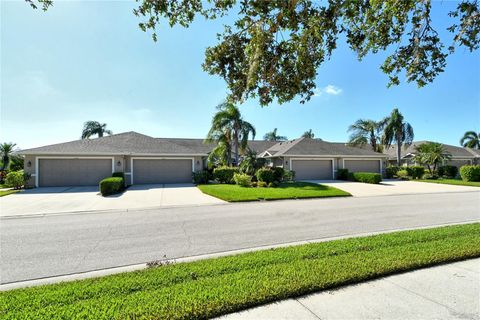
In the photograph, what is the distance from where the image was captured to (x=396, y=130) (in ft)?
96.3

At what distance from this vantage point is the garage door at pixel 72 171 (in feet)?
61.2

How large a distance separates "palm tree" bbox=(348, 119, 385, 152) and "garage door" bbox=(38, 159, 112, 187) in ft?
92.4

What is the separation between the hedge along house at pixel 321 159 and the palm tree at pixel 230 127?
192 inches

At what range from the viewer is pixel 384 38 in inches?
229

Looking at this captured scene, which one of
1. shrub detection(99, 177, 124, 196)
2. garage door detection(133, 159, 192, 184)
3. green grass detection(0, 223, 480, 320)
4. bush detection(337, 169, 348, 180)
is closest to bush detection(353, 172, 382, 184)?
bush detection(337, 169, 348, 180)

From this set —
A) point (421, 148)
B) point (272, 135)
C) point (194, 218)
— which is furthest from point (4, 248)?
point (272, 135)

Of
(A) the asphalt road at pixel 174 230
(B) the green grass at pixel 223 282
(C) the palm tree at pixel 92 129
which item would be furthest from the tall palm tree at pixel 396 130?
(C) the palm tree at pixel 92 129

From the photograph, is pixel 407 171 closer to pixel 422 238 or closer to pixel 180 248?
pixel 422 238

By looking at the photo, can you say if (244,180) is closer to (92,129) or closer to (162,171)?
(162,171)

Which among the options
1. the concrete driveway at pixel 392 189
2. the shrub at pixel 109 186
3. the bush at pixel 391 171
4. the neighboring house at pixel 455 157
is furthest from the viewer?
the neighboring house at pixel 455 157

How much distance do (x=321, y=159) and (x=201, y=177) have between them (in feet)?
43.5

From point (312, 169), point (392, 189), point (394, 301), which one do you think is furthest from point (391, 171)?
point (394, 301)

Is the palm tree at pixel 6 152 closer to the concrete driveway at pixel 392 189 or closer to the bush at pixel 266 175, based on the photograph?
the bush at pixel 266 175

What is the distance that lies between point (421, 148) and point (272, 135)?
974 inches
